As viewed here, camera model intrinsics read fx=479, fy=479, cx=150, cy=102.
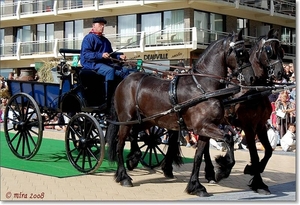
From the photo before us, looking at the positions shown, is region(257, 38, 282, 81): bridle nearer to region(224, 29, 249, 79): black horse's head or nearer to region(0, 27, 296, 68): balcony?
region(224, 29, 249, 79): black horse's head

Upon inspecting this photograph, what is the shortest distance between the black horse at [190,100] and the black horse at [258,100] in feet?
2.35

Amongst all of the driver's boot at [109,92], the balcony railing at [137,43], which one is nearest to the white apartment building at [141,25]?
the balcony railing at [137,43]

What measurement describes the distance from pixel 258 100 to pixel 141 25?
2134 cm

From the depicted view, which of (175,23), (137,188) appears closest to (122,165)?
(137,188)

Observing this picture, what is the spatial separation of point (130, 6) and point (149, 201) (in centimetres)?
2267

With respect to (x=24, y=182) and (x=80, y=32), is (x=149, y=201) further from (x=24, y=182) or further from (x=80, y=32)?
(x=80, y=32)

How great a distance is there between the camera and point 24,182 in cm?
805

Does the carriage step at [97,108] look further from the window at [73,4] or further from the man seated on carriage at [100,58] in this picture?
the window at [73,4]

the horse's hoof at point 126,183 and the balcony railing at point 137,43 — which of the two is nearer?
the horse's hoof at point 126,183

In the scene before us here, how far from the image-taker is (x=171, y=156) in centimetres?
908

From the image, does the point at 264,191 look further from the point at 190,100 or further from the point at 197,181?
the point at 190,100

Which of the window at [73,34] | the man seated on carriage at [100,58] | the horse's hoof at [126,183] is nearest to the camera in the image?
the horse's hoof at [126,183]

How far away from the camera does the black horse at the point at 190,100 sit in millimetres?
7211

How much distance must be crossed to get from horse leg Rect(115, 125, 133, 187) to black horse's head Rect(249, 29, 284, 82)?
248 centimetres
